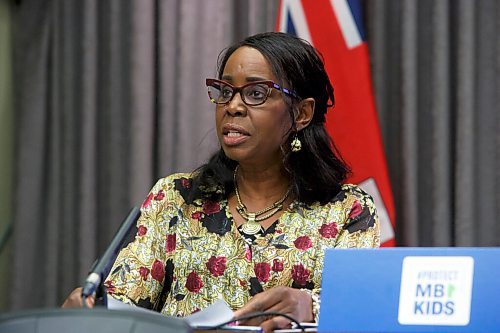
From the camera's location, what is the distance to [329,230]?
2240 mm

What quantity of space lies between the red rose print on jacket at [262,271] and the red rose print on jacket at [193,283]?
14 centimetres

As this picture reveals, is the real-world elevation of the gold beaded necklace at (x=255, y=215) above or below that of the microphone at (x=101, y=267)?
below

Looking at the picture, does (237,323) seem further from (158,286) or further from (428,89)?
(428,89)

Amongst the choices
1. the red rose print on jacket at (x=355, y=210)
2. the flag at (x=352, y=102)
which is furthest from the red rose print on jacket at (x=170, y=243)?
the flag at (x=352, y=102)

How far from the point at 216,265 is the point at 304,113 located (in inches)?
18.5

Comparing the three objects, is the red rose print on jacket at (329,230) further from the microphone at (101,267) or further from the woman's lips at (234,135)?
the microphone at (101,267)

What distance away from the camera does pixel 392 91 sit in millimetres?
3148

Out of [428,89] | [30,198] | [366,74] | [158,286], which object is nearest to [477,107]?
[428,89]

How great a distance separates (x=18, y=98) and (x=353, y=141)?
4.31ft

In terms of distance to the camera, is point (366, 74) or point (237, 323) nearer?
point (237, 323)

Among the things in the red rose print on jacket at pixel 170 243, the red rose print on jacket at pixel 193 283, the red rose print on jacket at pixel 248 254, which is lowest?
the red rose print on jacket at pixel 193 283

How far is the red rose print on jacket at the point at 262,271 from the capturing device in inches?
85.3

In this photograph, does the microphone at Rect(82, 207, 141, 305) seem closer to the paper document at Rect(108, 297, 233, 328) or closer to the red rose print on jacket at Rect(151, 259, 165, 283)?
the paper document at Rect(108, 297, 233, 328)

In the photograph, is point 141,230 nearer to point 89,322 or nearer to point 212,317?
point 212,317
